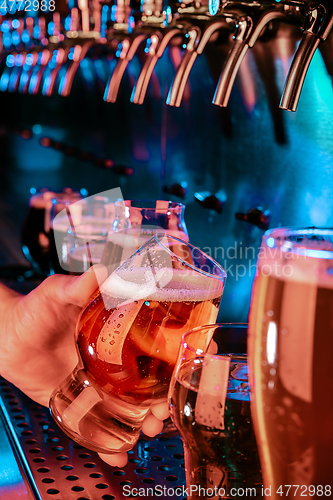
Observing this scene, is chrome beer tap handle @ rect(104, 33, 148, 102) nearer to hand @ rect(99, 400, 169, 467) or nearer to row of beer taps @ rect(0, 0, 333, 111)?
row of beer taps @ rect(0, 0, 333, 111)

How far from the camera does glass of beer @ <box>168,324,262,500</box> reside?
19.4 inches

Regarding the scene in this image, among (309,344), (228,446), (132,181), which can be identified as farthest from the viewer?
(132,181)

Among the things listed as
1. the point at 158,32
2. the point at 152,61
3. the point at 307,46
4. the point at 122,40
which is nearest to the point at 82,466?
the point at 307,46

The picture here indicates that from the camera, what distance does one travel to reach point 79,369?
73 cm

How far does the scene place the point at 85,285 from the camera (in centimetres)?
78

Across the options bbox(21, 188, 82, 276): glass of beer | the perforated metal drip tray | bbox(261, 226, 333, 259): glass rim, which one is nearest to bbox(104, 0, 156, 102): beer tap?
bbox(21, 188, 82, 276): glass of beer

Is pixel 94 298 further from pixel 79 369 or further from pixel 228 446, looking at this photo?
pixel 228 446

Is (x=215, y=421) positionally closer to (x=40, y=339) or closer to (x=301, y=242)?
(x=301, y=242)

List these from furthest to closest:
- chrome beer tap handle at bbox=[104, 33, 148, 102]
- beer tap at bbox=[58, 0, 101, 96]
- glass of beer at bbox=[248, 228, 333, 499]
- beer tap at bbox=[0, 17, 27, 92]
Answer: beer tap at bbox=[0, 17, 27, 92], beer tap at bbox=[58, 0, 101, 96], chrome beer tap handle at bbox=[104, 33, 148, 102], glass of beer at bbox=[248, 228, 333, 499]

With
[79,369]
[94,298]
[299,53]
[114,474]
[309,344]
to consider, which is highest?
[299,53]

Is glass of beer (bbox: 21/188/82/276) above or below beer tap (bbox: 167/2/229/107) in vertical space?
below

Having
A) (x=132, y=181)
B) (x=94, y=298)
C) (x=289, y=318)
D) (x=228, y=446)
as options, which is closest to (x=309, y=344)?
(x=289, y=318)

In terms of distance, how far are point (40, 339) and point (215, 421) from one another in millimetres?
516

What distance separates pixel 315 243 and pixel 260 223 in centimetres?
74
